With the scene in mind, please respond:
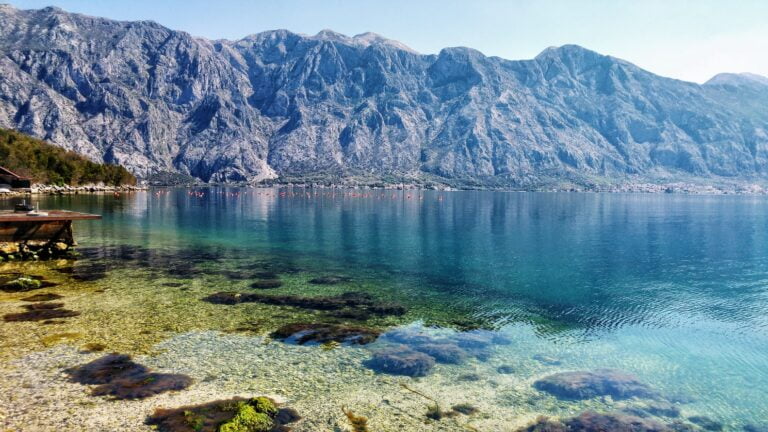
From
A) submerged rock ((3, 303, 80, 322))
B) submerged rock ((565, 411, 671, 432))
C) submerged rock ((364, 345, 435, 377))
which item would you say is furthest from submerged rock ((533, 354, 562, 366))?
submerged rock ((3, 303, 80, 322))

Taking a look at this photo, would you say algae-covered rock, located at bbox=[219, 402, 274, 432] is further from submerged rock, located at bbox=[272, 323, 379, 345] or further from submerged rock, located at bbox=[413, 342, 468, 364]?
submerged rock, located at bbox=[413, 342, 468, 364]

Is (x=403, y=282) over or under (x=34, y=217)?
under

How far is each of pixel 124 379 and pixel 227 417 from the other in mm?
6063

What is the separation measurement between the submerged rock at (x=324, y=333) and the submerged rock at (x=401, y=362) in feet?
7.19

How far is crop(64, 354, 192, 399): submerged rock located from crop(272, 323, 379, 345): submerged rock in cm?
720

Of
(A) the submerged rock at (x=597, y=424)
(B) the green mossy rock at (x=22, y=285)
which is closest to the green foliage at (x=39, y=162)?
(B) the green mossy rock at (x=22, y=285)

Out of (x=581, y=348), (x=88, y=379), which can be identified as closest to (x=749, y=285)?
(x=581, y=348)

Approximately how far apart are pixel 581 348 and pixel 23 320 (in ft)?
109

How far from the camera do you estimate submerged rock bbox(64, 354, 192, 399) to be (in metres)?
18.5

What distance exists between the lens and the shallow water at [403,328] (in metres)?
19.0

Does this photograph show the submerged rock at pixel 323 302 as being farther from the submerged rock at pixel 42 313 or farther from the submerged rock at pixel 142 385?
the submerged rock at pixel 142 385

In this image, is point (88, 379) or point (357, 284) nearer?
point (88, 379)

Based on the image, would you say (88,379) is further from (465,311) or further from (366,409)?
(465,311)

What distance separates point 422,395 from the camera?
2008 cm
